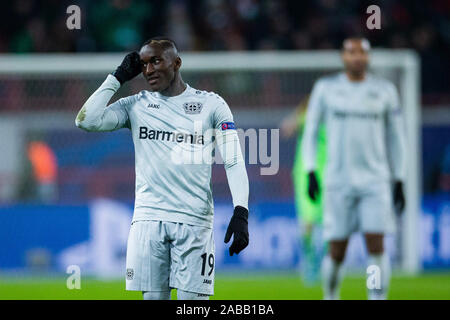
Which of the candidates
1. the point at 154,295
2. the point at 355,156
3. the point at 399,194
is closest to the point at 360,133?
the point at 355,156

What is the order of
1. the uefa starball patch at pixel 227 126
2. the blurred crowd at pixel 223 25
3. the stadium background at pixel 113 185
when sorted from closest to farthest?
the uefa starball patch at pixel 227 126 < the stadium background at pixel 113 185 < the blurred crowd at pixel 223 25

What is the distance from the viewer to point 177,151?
4.83 metres

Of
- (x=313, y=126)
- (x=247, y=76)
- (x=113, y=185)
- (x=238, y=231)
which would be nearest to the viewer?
(x=238, y=231)

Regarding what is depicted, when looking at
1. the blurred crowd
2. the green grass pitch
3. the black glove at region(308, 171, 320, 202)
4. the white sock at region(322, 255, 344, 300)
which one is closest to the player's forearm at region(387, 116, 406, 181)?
the black glove at region(308, 171, 320, 202)

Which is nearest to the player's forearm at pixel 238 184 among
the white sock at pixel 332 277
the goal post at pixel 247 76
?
the white sock at pixel 332 277

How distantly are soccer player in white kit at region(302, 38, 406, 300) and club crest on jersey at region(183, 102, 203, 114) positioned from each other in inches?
99.8

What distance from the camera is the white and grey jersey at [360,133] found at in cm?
736

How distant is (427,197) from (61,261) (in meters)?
4.74

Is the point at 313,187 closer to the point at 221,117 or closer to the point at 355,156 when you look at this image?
the point at 355,156

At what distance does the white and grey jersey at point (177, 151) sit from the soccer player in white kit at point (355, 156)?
251 centimetres

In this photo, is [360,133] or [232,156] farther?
[360,133]

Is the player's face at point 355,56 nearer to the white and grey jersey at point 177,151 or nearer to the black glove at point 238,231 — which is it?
the white and grey jersey at point 177,151

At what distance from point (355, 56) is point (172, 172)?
297cm

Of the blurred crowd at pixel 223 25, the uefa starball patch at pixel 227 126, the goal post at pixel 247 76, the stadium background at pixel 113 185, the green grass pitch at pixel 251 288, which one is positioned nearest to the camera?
the uefa starball patch at pixel 227 126
